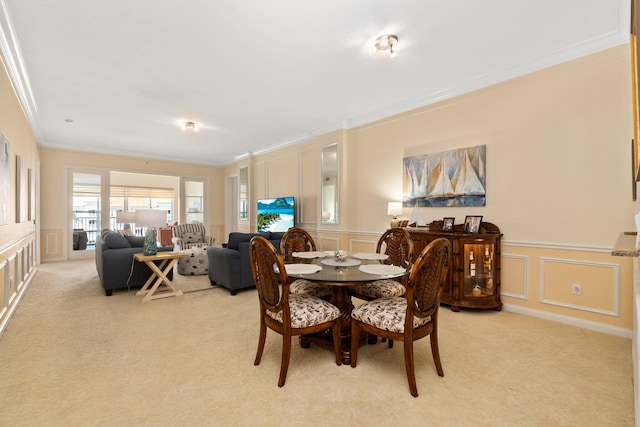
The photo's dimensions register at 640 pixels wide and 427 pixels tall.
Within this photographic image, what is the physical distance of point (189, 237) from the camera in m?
6.71

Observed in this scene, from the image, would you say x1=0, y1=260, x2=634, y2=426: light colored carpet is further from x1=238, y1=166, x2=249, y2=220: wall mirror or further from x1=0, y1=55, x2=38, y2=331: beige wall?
x1=238, y1=166, x2=249, y2=220: wall mirror

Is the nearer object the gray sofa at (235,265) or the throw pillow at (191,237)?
the gray sofa at (235,265)

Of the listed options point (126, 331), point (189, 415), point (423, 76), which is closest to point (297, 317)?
point (189, 415)

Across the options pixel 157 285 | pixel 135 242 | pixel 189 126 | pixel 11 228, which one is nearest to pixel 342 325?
pixel 157 285

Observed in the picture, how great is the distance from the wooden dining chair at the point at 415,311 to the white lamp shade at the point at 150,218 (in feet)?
14.5

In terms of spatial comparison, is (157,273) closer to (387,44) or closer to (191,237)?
(191,237)

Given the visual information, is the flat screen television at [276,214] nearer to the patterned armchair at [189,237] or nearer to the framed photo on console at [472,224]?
the patterned armchair at [189,237]

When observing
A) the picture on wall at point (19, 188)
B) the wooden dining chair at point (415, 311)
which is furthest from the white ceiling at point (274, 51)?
the wooden dining chair at point (415, 311)

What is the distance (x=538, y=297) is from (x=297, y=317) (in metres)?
2.70

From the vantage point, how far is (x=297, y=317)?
6.81ft

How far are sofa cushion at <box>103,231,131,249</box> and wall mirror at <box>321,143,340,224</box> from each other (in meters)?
3.13

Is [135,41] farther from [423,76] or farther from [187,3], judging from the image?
[423,76]

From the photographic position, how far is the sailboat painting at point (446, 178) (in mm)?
3645

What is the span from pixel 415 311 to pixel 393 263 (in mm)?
1093
